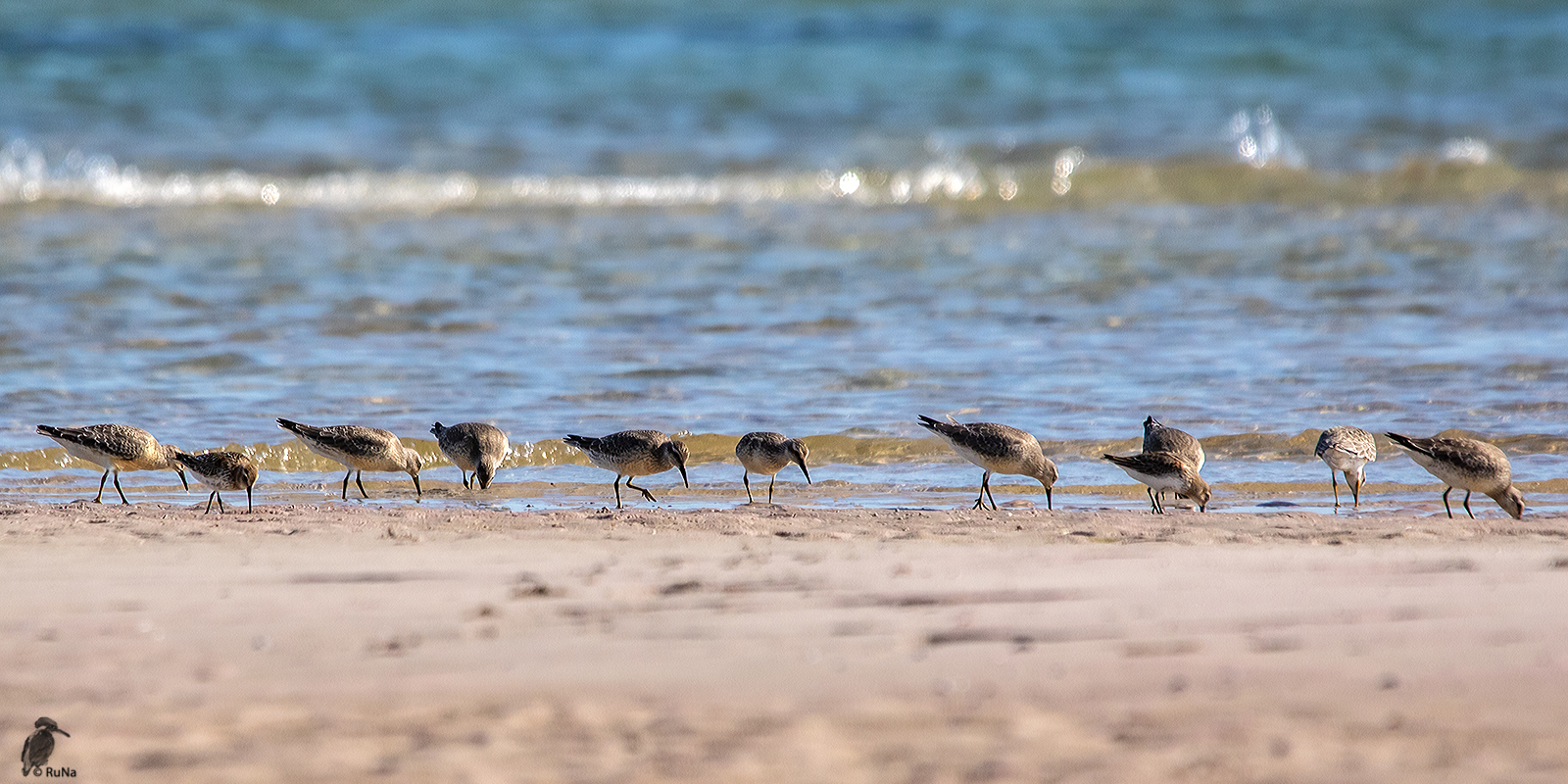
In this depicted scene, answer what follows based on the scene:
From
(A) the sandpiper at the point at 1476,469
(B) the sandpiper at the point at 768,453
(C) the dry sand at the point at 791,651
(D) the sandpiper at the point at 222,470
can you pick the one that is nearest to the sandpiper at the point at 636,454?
(B) the sandpiper at the point at 768,453

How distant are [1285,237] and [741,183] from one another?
21.7 ft

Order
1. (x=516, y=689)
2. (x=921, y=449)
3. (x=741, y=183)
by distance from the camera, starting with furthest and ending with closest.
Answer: (x=741, y=183), (x=921, y=449), (x=516, y=689)

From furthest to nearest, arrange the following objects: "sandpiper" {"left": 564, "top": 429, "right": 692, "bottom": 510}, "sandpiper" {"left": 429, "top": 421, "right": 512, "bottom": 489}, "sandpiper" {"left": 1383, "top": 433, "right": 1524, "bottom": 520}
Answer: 1. "sandpiper" {"left": 429, "top": 421, "right": 512, "bottom": 489}
2. "sandpiper" {"left": 564, "top": 429, "right": 692, "bottom": 510}
3. "sandpiper" {"left": 1383, "top": 433, "right": 1524, "bottom": 520}

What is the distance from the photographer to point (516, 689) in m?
3.96

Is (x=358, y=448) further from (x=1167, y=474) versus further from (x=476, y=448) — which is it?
(x=1167, y=474)

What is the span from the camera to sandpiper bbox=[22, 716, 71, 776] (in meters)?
3.51

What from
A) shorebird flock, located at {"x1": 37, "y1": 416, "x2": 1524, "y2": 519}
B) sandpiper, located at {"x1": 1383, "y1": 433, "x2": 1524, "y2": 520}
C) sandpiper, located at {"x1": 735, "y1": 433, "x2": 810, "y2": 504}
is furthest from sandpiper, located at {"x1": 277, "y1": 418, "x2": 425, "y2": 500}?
sandpiper, located at {"x1": 1383, "y1": 433, "x2": 1524, "y2": 520}

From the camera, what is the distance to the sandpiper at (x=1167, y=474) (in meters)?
6.08

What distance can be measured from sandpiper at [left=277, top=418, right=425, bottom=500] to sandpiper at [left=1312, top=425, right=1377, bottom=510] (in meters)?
3.71

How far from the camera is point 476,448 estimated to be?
21.7 ft

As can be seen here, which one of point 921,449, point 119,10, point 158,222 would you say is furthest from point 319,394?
point 119,10

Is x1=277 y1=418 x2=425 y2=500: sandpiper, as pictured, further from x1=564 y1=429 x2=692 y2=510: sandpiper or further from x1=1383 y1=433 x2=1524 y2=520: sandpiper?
x1=1383 y1=433 x2=1524 y2=520: sandpiper

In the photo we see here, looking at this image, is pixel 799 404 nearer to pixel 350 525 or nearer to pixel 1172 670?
pixel 350 525

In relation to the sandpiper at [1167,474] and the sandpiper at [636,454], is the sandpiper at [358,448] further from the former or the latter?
the sandpiper at [1167,474]
